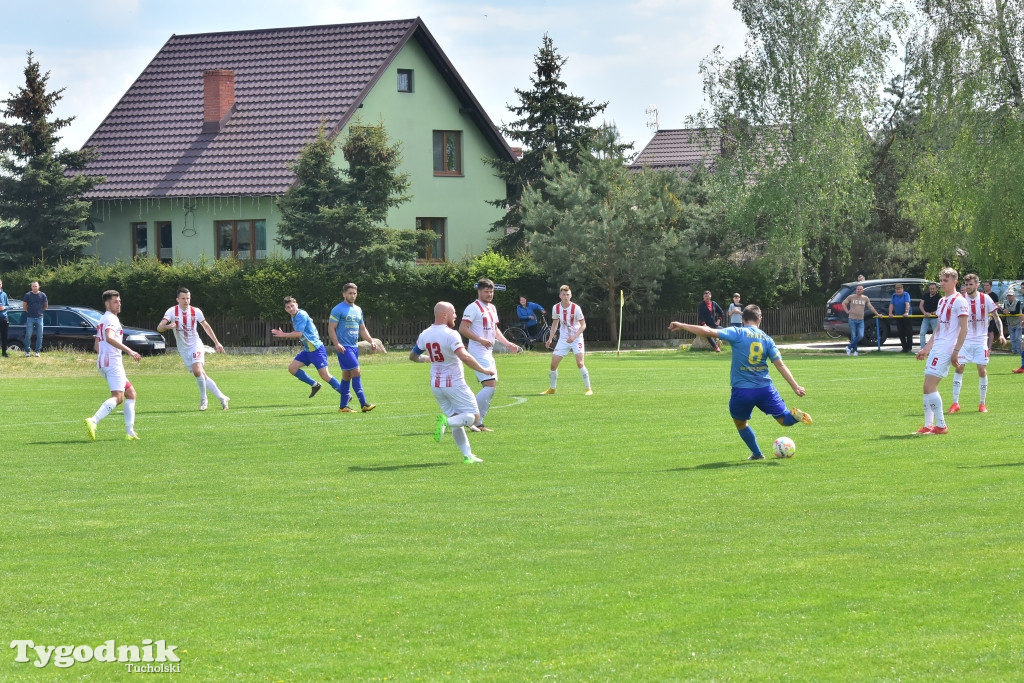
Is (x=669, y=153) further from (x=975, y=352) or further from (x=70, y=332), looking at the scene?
(x=975, y=352)

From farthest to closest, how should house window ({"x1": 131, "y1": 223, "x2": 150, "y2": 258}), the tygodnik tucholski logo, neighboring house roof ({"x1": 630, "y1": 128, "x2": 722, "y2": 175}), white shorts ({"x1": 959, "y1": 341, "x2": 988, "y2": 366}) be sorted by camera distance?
neighboring house roof ({"x1": 630, "y1": 128, "x2": 722, "y2": 175}) → house window ({"x1": 131, "y1": 223, "x2": 150, "y2": 258}) → white shorts ({"x1": 959, "y1": 341, "x2": 988, "y2": 366}) → the tygodnik tucholski logo

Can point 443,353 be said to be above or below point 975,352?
above

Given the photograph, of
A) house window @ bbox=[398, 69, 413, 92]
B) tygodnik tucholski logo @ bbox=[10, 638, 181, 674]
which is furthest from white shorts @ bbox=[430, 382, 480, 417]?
house window @ bbox=[398, 69, 413, 92]

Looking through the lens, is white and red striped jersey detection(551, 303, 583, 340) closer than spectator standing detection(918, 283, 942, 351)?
Yes

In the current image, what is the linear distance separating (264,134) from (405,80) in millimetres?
5751

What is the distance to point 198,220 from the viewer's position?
50156 millimetres

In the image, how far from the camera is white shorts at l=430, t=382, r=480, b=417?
14750 mm

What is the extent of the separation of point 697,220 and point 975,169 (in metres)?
11.7

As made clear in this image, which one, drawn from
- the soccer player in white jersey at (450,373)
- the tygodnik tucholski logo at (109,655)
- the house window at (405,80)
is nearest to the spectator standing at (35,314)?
the house window at (405,80)

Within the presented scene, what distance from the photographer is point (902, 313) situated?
39781 millimetres

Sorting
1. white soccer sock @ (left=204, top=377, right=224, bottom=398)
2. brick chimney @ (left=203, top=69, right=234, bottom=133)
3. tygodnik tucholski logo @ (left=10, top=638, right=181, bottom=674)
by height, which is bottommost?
tygodnik tucholski logo @ (left=10, top=638, right=181, bottom=674)

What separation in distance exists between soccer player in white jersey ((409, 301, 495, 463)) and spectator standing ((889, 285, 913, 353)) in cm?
2681

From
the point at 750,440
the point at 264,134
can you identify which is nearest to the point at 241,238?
the point at 264,134

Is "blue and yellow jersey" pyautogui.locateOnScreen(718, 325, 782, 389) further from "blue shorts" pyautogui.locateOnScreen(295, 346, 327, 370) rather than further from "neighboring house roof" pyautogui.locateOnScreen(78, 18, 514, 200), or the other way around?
"neighboring house roof" pyautogui.locateOnScreen(78, 18, 514, 200)
